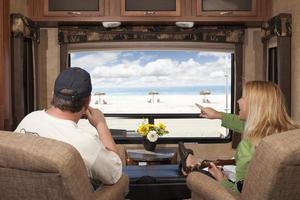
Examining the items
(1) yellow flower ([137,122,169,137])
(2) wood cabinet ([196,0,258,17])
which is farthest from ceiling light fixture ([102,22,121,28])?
(1) yellow flower ([137,122,169,137])

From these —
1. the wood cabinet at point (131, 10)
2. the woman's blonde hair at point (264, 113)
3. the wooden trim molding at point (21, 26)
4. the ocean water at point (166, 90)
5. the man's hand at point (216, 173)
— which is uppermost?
the wood cabinet at point (131, 10)

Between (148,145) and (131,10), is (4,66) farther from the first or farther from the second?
(148,145)

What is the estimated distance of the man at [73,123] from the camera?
2.20 metres

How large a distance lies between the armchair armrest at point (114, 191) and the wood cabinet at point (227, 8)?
2.55 meters

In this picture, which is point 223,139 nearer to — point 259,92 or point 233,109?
point 233,109

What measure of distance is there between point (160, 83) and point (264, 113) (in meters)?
2.83

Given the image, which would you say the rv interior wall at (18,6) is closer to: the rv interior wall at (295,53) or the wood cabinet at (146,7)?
the wood cabinet at (146,7)

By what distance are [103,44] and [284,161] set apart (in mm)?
3494

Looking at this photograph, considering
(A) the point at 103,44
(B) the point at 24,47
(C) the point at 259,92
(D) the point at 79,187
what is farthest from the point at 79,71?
(A) the point at 103,44

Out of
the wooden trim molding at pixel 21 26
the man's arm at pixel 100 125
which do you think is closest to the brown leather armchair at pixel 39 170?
the man's arm at pixel 100 125

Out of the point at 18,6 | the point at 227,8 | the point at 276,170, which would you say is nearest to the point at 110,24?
the point at 18,6

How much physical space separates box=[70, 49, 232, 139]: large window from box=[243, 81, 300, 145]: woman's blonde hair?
8.78ft

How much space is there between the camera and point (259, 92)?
2.59 meters

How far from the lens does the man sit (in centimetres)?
220
